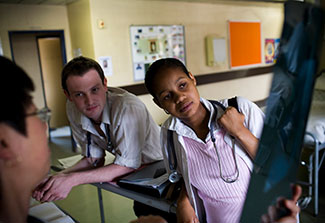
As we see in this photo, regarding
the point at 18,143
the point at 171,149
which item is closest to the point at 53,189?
the point at 171,149

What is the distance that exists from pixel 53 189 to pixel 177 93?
2.42ft

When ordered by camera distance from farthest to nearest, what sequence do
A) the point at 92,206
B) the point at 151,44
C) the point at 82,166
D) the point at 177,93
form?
the point at 151,44 → the point at 92,206 → the point at 82,166 → the point at 177,93

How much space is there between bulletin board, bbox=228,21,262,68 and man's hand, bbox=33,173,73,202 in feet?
17.8

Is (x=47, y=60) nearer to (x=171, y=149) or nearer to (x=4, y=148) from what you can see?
(x=171, y=149)

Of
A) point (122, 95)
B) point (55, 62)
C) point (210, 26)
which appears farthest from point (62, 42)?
point (122, 95)

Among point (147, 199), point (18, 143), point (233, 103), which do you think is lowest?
point (147, 199)

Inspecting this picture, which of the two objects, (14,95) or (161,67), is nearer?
(14,95)

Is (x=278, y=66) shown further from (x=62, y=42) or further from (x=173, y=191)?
(x=62, y=42)

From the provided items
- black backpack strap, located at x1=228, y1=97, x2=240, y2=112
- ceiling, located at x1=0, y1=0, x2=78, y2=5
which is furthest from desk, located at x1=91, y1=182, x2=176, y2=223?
ceiling, located at x1=0, y1=0, x2=78, y2=5

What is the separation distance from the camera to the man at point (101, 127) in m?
1.39

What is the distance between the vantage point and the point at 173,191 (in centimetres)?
133

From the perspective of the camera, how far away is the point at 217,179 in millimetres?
1170

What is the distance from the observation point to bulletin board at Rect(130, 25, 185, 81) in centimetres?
482

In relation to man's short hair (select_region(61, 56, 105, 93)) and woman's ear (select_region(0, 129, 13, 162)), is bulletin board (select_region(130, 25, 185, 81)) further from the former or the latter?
woman's ear (select_region(0, 129, 13, 162))
